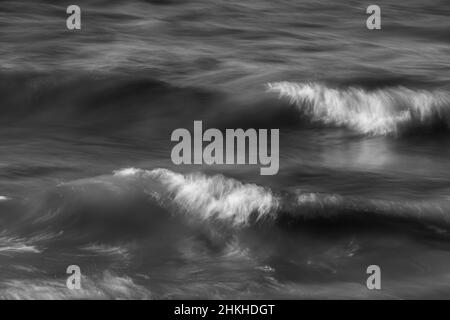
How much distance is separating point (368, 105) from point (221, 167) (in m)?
3.59

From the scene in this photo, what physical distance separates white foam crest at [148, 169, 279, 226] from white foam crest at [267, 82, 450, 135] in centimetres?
337

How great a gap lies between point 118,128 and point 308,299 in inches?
226

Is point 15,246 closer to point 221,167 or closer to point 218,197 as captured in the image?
point 218,197

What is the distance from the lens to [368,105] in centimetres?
1454

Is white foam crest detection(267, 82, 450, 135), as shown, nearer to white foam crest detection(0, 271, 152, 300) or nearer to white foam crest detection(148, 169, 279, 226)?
white foam crest detection(148, 169, 279, 226)

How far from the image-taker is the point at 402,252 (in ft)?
32.2

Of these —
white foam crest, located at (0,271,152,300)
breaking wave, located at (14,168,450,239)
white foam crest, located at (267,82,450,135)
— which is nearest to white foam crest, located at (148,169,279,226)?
breaking wave, located at (14,168,450,239)

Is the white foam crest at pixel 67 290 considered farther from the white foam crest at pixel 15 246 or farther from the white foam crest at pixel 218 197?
the white foam crest at pixel 218 197

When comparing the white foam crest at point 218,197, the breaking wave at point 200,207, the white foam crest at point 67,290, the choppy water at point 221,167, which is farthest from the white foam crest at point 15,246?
the white foam crest at point 218,197

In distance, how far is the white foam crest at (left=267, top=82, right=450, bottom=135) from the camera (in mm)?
14125

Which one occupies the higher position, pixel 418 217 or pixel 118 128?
pixel 118 128
